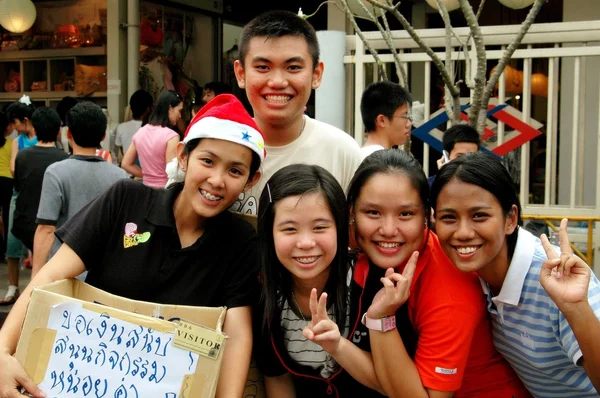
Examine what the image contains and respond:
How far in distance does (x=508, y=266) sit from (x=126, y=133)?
18.9ft

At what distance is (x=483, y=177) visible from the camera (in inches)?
85.0

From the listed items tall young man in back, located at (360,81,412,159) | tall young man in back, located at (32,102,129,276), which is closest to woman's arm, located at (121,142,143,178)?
tall young man in back, located at (32,102,129,276)

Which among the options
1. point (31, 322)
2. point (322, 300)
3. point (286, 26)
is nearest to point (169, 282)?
point (31, 322)

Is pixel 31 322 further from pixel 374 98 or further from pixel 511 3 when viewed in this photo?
pixel 511 3

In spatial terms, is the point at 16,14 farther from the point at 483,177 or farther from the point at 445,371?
the point at 445,371

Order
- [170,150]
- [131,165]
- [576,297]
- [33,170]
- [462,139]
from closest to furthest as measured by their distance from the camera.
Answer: [576,297]
[462,139]
[33,170]
[170,150]
[131,165]

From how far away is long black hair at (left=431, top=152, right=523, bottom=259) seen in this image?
A: 7.09 feet

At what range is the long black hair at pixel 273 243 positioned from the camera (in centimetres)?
228

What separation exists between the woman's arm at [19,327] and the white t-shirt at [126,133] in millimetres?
5111

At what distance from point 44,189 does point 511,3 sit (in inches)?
174

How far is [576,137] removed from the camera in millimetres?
4754

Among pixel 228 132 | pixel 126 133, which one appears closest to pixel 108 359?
pixel 228 132

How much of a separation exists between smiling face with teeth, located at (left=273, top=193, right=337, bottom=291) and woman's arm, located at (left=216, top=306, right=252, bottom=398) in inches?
9.6

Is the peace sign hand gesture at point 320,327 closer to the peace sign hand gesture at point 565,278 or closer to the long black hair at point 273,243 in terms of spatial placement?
the long black hair at point 273,243
